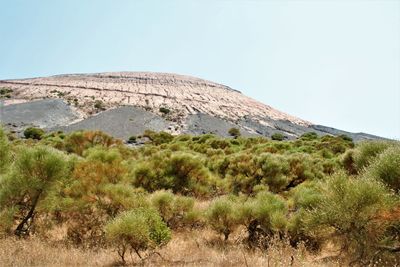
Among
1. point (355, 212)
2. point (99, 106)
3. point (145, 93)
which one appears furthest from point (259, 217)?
point (145, 93)

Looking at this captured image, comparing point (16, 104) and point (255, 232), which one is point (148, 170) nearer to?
point (255, 232)

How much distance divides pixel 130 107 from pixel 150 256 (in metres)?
74.3

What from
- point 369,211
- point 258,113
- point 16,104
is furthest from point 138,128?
point 369,211

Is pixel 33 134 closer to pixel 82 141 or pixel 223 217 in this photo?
Result: pixel 82 141

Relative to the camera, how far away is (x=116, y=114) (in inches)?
2889

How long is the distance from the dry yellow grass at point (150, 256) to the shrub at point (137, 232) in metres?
0.28

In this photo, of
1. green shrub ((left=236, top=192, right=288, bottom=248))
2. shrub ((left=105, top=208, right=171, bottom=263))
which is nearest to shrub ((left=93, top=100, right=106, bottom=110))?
green shrub ((left=236, top=192, right=288, bottom=248))

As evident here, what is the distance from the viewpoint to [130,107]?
81312 mm

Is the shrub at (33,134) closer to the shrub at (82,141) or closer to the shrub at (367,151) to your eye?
the shrub at (82,141)

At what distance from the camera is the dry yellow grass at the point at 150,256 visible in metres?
8.08

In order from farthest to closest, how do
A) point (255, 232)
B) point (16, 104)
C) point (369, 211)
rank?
point (16, 104) < point (255, 232) < point (369, 211)

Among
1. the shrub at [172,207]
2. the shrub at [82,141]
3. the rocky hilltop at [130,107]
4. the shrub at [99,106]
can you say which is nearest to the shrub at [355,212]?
the shrub at [172,207]

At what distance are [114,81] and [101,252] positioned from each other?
122493mm

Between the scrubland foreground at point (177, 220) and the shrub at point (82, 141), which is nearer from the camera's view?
the scrubland foreground at point (177, 220)
